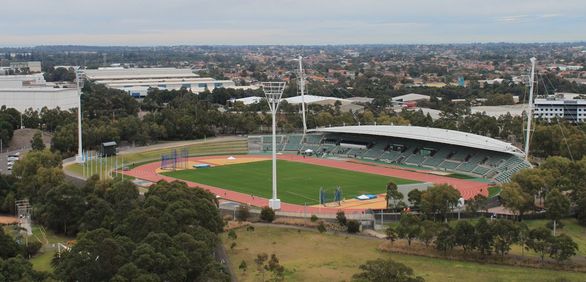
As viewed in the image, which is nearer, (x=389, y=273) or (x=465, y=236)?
(x=389, y=273)

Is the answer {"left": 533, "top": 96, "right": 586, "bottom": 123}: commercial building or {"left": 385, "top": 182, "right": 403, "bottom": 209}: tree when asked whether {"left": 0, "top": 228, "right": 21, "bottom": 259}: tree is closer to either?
{"left": 385, "top": 182, "right": 403, "bottom": 209}: tree

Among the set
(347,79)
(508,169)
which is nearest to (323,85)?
(347,79)

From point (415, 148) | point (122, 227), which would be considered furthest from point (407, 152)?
point (122, 227)

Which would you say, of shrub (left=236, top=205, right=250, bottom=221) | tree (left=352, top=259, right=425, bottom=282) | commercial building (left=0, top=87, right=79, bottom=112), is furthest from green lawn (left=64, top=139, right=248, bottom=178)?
tree (left=352, top=259, right=425, bottom=282)

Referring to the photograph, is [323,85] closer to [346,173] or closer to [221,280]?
[346,173]

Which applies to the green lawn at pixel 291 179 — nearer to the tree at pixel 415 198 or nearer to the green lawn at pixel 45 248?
the tree at pixel 415 198

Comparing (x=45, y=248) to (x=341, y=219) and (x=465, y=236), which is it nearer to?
(x=341, y=219)
